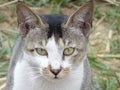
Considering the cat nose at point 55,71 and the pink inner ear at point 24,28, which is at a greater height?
the pink inner ear at point 24,28

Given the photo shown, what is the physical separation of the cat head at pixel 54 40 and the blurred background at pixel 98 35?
2.61 ft

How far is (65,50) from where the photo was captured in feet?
7.64

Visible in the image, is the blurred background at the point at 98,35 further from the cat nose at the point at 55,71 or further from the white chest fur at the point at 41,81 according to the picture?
the cat nose at the point at 55,71

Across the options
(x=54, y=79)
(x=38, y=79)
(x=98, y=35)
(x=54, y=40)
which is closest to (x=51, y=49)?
(x=54, y=40)

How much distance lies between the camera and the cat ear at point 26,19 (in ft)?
7.65

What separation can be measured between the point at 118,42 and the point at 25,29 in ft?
4.49

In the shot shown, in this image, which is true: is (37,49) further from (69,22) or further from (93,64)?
(93,64)

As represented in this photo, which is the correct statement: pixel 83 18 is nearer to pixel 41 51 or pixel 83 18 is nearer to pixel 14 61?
pixel 41 51

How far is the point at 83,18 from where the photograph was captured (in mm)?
2410

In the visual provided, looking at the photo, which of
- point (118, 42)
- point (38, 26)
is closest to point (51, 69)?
point (38, 26)

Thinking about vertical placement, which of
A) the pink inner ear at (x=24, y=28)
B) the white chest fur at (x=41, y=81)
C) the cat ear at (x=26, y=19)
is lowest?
the white chest fur at (x=41, y=81)

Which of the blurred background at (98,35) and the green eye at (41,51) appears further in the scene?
the blurred background at (98,35)

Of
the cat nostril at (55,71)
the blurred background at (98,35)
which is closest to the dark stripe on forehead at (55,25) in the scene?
the cat nostril at (55,71)

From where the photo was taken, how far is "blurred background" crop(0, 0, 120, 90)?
3.29 m
